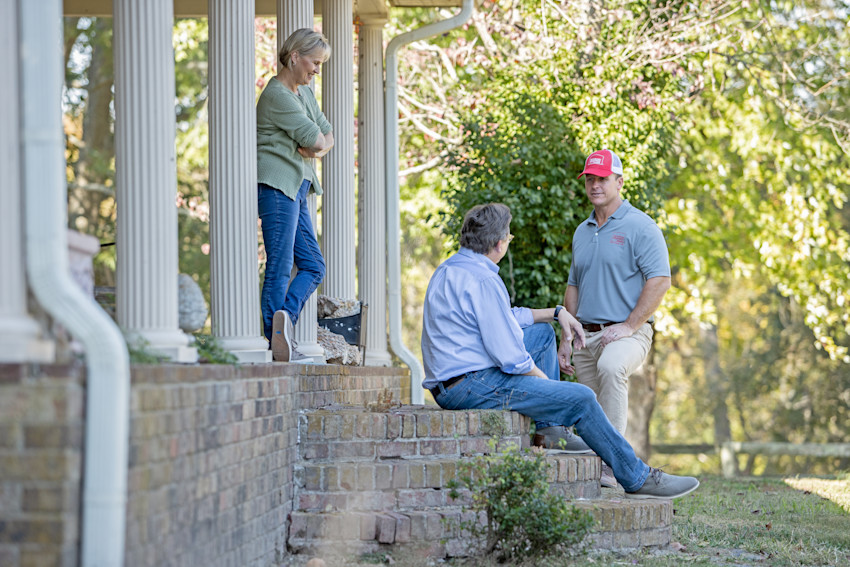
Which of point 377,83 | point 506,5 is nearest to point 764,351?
point 506,5

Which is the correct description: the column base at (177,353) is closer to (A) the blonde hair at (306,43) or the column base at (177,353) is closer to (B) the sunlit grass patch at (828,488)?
(A) the blonde hair at (306,43)

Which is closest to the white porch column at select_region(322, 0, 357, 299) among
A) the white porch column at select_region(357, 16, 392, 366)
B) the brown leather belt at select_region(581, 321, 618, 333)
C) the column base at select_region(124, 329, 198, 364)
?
the white porch column at select_region(357, 16, 392, 366)

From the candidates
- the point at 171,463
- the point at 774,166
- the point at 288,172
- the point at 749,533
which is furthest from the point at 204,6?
the point at 774,166

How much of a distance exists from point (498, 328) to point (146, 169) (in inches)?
73.5

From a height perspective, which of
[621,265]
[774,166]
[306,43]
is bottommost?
[621,265]

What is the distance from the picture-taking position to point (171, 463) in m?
3.08

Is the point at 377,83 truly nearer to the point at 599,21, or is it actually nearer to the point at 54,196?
the point at 599,21

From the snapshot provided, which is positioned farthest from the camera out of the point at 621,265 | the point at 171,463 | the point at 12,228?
the point at 621,265

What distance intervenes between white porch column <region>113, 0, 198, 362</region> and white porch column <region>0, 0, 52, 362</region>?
921 millimetres

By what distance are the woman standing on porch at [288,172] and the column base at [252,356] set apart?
0.27 metres

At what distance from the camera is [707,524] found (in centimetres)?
557

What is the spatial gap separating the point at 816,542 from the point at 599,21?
6002mm

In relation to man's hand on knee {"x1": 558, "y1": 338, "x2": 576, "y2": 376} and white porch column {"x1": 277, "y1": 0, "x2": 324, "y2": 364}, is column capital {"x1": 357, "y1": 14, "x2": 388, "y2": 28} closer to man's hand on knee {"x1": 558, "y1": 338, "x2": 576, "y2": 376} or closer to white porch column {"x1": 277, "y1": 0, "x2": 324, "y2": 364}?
white porch column {"x1": 277, "y1": 0, "x2": 324, "y2": 364}

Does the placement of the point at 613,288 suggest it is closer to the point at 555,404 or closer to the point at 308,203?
the point at 555,404
